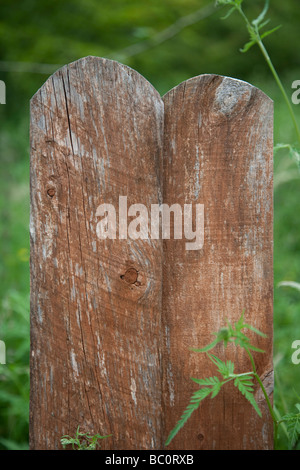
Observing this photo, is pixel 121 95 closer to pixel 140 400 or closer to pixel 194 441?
pixel 140 400

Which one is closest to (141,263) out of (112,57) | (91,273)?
(91,273)

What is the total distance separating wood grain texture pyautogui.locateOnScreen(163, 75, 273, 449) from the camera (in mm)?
1375

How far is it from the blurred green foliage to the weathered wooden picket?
47 centimetres

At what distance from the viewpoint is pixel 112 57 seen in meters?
5.48

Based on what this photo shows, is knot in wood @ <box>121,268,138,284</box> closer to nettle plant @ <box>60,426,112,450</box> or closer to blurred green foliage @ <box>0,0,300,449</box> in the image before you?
nettle plant @ <box>60,426,112,450</box>

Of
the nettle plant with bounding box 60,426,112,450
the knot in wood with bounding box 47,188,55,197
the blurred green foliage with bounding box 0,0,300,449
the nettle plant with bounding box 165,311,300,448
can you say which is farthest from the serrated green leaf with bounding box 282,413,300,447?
the knot in wood with bounding box 47,188,55,197

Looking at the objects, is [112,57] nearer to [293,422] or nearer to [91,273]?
[91,273]

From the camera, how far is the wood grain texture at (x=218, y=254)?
54.1 inches

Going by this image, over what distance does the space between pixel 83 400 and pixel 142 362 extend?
0.73 ft

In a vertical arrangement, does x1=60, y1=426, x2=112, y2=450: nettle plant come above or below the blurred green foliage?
below

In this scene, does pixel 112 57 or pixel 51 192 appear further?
pixel 112 57

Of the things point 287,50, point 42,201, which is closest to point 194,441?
point 42,201

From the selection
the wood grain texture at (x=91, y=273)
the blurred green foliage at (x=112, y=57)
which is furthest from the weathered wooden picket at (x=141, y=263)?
the blurred green foliage at (x=112, y=57)

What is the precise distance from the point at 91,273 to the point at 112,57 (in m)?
4.68
